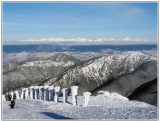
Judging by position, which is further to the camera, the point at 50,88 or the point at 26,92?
the point at 26,92

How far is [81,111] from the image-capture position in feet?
78.6

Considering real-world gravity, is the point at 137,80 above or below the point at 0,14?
below

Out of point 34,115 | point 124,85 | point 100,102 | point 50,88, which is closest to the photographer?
point 34,115

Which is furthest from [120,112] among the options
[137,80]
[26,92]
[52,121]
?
[137,80]

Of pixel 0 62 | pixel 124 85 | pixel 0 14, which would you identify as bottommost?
pixel 124 85

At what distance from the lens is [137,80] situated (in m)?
171

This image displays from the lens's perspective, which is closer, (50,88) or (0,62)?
(0,62)

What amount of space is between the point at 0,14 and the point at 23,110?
6.03m

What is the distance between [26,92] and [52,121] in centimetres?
1474

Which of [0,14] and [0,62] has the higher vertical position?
[0,14]

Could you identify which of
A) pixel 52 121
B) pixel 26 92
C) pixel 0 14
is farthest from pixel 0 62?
pixel 26 92

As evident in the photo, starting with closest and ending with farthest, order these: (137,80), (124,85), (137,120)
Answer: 1. (137,120)
2. (124,85)
3. (137,80)

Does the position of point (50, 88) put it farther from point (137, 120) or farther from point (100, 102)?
point (137, 120)

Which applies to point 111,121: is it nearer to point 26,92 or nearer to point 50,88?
point 50,88
